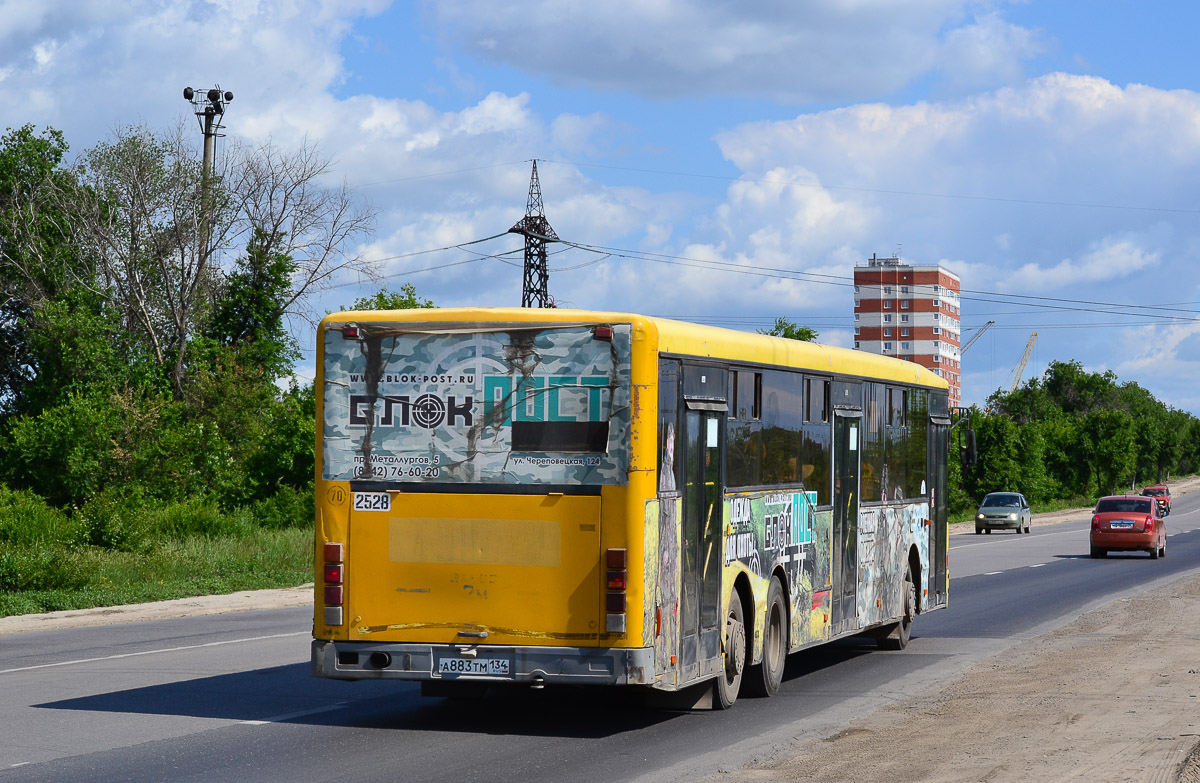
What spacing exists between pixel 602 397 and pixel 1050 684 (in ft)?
19.2

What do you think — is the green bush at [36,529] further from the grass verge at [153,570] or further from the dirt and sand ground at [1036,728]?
the dirt and sand ground at [1036,728]

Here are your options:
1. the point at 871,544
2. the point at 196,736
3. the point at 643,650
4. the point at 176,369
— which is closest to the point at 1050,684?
the point at 871,544

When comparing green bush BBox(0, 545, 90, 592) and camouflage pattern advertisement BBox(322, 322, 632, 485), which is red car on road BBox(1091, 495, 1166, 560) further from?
camouflage pattern advertisement BBox(322, 322, 632, 485)

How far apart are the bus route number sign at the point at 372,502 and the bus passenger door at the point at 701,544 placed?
6.97ft

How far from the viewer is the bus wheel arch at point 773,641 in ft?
42.3

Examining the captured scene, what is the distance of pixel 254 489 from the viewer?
44938 mm

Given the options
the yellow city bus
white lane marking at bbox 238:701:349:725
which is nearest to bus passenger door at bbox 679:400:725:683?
the yellow city bus

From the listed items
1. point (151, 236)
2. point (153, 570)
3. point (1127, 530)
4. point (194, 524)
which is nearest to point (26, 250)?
point (151, 236)

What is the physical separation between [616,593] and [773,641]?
10.2 feet

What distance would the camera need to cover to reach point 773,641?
1315 centimetres

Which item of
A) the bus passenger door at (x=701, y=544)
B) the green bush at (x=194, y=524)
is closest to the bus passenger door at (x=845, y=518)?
the bus passenger door at (x=701, y=544)

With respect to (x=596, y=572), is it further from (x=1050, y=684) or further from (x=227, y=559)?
(x=227, y=559)

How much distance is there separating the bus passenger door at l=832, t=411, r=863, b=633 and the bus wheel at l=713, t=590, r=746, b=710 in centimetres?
250

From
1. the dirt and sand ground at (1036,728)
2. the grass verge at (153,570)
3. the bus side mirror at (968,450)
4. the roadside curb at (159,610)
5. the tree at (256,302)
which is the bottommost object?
the roadside curb at (159,610)
